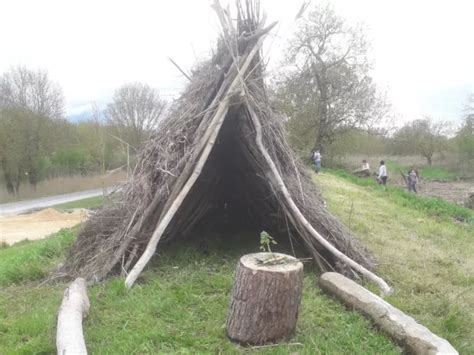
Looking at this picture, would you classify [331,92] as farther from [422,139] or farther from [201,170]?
[201,170]

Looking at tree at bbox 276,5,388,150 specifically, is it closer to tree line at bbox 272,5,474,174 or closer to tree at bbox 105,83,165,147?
tree line at bbox 272,5,474,174

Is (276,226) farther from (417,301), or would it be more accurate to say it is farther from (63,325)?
(63,325)

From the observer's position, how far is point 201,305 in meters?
4.33

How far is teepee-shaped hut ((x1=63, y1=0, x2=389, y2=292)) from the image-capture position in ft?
16.9

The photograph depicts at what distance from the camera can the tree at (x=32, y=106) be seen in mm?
30312

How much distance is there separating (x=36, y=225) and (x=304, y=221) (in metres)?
19.0

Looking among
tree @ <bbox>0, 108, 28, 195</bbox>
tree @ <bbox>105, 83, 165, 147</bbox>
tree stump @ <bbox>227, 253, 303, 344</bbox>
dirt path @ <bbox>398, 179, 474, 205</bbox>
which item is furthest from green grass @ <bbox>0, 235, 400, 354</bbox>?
tree @ <bbox>0, 108, 28, 195</bbox>

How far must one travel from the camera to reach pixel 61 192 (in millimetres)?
36250

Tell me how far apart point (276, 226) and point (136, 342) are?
409cm

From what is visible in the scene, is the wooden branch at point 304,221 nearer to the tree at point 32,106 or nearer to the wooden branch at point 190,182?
the wooden branch at point 190,182

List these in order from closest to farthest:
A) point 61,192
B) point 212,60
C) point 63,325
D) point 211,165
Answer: point 63,325
point 212,60
point 211,165
point 61,192

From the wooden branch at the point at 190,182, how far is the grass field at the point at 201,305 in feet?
0.77

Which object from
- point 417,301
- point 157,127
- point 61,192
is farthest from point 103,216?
point 61,192

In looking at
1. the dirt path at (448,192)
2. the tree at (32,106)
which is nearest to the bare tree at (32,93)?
the tree at (32,106)
